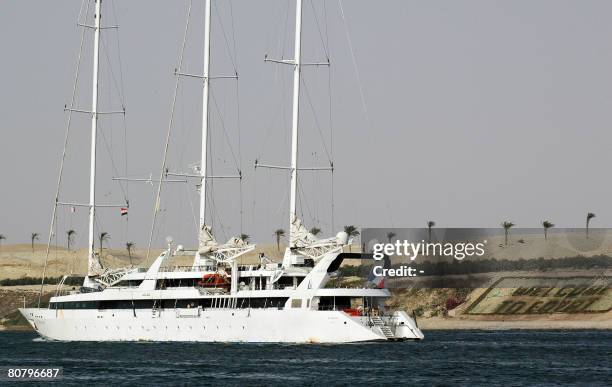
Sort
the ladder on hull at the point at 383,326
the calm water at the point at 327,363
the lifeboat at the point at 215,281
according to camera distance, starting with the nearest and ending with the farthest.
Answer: the calm water at the point at 327,363 → the ladder on hull at the point at 383,326 → the lifeboat at the point at 215,281

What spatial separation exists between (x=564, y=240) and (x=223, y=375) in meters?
89.2

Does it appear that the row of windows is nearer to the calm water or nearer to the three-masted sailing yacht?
the three-masted sailing yacht

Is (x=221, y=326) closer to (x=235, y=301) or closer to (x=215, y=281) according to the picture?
(x=235, y=301)

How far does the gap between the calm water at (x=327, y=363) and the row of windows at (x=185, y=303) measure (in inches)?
94.5

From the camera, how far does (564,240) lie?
143m

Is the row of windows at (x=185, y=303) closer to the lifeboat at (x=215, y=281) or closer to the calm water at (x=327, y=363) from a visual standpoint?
the lifeboat at (x=215, y=281)

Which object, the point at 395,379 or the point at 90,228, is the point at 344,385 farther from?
the point at 90,228

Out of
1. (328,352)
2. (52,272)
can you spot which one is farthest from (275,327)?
(52,272)

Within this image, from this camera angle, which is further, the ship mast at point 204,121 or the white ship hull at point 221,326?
the ship mast at point 204,121

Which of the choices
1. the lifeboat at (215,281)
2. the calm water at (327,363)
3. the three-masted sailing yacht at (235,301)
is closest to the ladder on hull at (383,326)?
the three-masted sailing yacht at (235,301)

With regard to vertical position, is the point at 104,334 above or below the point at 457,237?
below

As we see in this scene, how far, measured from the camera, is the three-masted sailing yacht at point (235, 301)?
74.5 meters

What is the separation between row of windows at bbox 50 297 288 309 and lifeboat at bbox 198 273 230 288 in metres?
0.99

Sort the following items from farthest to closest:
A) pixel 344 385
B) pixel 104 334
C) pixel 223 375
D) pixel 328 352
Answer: pixel 104 334
pixel 328 352
pixel 223 375
pixel 344 385
